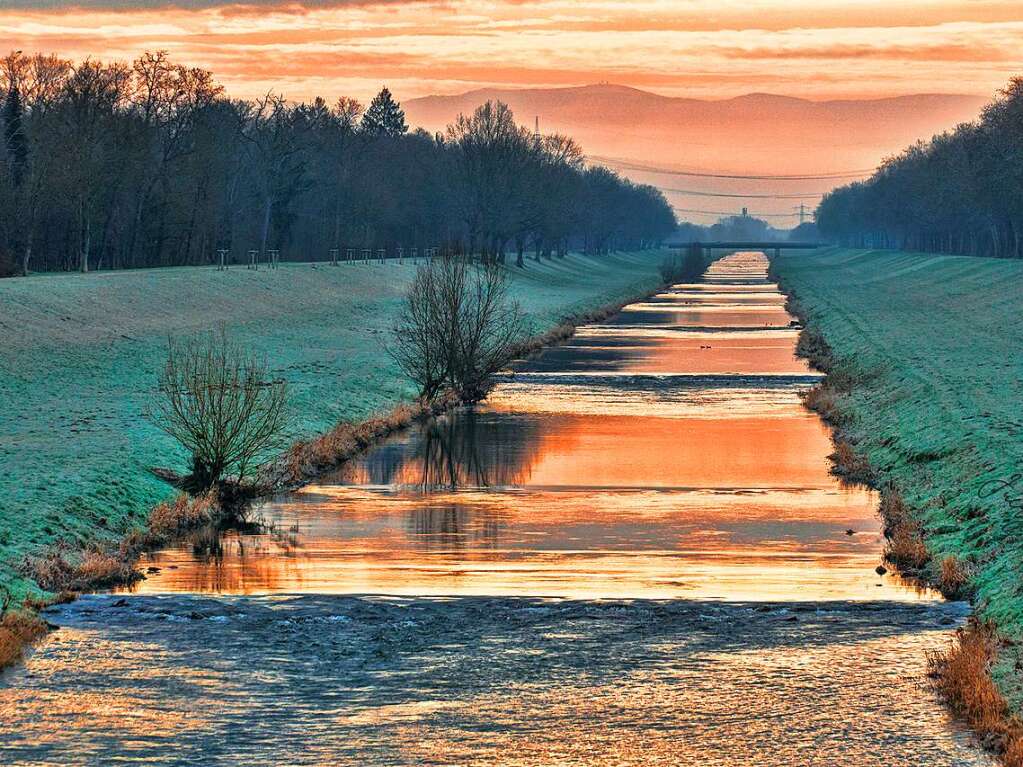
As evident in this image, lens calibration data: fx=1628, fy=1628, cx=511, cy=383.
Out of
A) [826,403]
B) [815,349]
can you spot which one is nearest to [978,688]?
[826,403]

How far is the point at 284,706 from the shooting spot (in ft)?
50.3

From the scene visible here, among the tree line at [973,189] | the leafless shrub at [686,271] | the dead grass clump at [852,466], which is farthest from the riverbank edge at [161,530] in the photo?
the leafless shrub at [686,271]

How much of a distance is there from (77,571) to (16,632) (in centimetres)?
357

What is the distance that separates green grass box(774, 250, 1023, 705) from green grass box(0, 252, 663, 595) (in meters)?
12.3

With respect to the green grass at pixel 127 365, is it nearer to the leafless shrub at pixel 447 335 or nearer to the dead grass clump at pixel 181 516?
the dead grass clump at pixel 181 516

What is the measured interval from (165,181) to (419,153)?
228 feet

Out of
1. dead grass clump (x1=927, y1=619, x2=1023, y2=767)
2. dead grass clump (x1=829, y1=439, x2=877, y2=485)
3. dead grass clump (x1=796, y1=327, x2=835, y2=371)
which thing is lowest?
dead grass clump (x1=927, y1=619, x2=1023, y2=767)

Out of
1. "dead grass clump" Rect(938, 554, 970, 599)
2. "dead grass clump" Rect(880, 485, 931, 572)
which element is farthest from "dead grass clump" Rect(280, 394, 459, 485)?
"dead grass clump" Rect(938, 554, 970, 599)

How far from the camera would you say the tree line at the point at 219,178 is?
3386 inches

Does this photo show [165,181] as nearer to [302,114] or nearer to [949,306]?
[302,114]

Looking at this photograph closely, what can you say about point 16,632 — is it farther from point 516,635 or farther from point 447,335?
point 447,335

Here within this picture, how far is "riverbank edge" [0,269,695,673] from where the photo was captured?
18359 mm

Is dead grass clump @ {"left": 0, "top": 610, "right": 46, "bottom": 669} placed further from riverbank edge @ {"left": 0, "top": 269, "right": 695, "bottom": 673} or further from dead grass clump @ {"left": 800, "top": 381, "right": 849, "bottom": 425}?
dead grass clump @ {"left": 800, "top": 381, "right": 849, "bottom": 425}

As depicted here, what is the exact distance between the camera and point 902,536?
23.8 m
